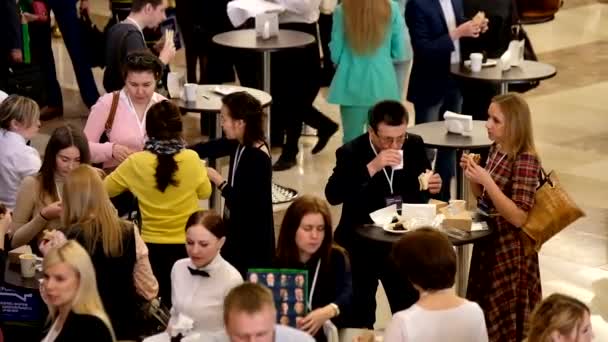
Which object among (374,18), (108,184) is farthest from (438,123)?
(108,184)

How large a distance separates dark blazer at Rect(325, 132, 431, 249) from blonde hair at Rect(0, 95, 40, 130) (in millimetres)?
1961

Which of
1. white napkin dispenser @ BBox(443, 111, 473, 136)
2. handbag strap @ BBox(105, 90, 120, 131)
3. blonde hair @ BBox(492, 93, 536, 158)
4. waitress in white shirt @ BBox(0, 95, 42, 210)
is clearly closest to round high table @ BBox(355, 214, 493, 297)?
blonde hair @ BBox(492, 93, 536, 158)

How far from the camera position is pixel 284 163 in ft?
35.0

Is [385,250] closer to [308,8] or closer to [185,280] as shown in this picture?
[185,280]

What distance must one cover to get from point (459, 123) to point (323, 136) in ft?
9.89

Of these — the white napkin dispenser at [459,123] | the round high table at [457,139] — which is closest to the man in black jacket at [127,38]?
the round high table at [457,139]

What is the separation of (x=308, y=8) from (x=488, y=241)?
4.17 m

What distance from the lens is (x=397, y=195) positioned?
7066 millimetres

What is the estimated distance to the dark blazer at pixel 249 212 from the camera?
279 inches

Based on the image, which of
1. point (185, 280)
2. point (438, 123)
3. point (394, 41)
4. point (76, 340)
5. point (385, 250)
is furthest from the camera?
point (394, 41)

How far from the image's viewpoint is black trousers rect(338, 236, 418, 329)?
22.8ft

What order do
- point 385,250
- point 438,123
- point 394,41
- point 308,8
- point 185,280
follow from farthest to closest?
point 308,8
point 394,41
point 438,123
point 385,250
point 185,280

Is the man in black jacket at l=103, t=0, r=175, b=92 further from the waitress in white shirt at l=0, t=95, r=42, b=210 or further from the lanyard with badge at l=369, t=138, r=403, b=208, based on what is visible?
the lanyard with badge at l=369, t=138, r=403, b=208

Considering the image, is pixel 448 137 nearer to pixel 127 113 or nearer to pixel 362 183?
pixel 362 183
